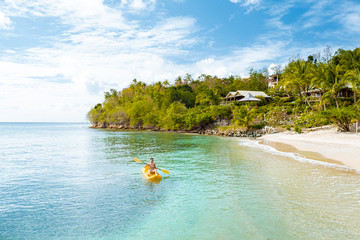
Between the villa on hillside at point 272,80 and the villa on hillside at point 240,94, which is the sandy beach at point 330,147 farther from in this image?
the villa on hillside at point 272,80

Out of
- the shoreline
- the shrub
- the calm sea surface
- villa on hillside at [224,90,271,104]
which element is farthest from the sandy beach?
villa on hillside at [224,90,271,104]

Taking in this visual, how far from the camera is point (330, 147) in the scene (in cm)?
2419

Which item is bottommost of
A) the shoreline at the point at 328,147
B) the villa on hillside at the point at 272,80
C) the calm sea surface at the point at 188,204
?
the calm sea surface at the point at 188,204

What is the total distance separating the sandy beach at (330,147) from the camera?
60.3ft

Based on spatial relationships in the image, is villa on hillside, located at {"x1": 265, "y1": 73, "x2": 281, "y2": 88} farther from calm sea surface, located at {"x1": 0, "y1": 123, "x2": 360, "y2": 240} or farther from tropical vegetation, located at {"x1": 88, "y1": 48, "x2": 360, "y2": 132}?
calm sea surface, located at {"x1": 0, "y1": 123, "x2": 360, "y2": 240}

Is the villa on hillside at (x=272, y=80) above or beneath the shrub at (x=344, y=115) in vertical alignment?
above

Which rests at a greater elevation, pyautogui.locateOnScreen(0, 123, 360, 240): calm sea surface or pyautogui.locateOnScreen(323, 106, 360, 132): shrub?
pyautogui.locateOnScreen(323, 106, 360, 132): shrub

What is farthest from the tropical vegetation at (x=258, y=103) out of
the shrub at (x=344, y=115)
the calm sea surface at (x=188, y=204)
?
the calm sea surface at (x=188, y=204)

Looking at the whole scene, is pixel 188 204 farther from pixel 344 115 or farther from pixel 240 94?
pixel 240 94

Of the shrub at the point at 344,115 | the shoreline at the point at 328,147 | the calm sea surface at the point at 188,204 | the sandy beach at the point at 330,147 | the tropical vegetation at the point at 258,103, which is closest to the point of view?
the calm sea surface at the point at 188,204

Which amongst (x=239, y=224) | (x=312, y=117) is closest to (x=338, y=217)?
(x=239, y=224)

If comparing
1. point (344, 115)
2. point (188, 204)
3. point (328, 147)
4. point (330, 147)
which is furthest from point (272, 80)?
point (188, 204)

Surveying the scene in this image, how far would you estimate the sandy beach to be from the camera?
18378mm

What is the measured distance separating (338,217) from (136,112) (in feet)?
245
